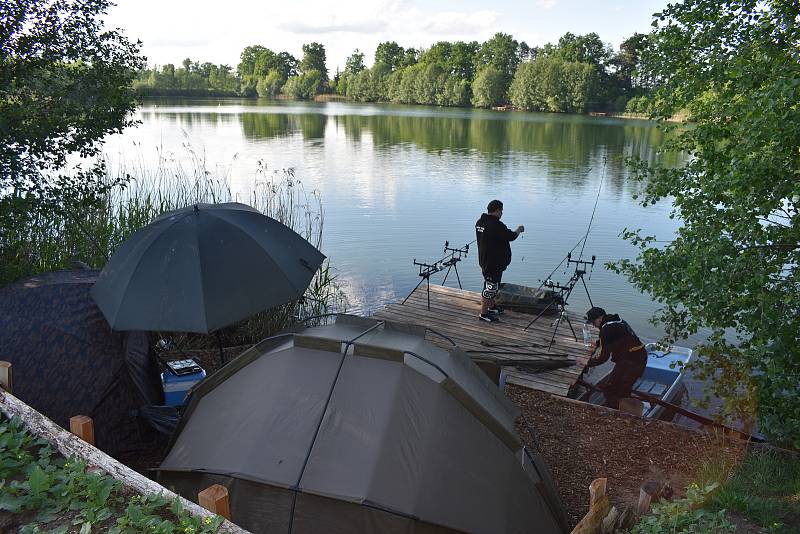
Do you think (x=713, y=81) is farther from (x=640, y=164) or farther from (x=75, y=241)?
(x=75, y=241)

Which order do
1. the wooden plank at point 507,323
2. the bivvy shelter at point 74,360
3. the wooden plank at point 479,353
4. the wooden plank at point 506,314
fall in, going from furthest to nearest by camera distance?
the wooden plank at point 506,314
the wooden plank at point 507,323
the wooden plank at point 479,353
the bivvy shelter at point 74,360

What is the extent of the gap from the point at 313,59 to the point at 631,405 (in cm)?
13651

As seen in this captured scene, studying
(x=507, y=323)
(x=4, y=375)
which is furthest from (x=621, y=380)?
(x=4, y=375)

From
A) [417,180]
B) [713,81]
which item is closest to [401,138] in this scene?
[417,180]

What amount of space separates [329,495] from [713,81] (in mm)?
4764

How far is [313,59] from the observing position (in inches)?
5281

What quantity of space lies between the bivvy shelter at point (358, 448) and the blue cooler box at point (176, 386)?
43.0 inches

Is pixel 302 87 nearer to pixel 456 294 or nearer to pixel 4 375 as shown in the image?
pixel 456 294

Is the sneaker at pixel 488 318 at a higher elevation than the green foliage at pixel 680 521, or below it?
below

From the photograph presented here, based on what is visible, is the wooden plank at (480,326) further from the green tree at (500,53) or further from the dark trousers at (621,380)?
the green tree at (500,53)

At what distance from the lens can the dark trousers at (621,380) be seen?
722 centimetres

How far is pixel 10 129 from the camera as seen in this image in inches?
253

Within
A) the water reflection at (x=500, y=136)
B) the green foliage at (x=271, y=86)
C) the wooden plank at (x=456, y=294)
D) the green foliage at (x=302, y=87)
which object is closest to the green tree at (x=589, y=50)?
Answer: the water reflection at (x=500, y=136)

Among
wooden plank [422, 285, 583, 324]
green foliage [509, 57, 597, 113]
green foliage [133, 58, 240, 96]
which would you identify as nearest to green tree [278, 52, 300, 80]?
green foliage [133, 58, 240, 96]
